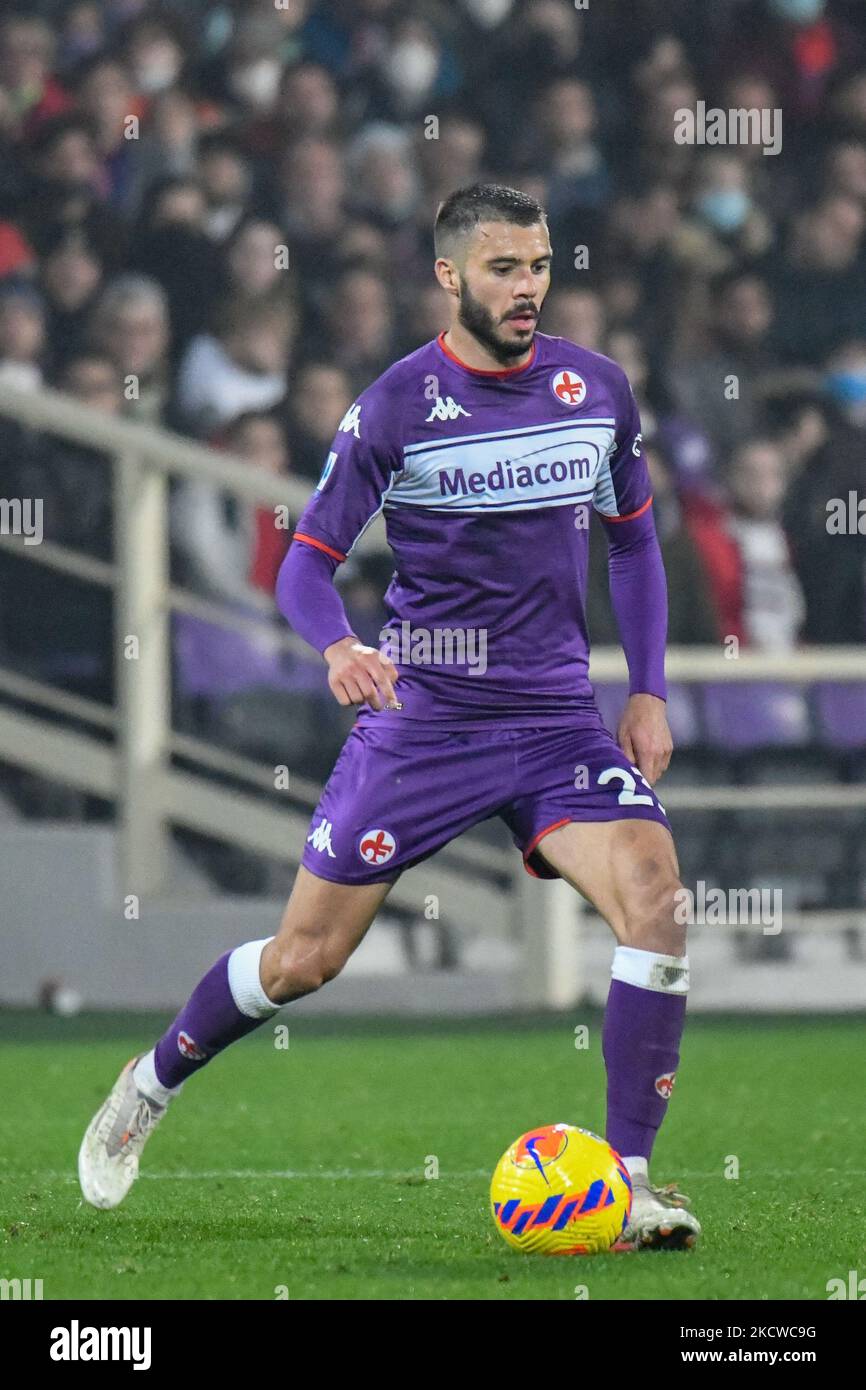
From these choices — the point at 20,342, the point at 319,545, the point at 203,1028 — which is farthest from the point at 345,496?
the point at 20,342

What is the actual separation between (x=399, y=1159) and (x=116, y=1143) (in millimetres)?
1217

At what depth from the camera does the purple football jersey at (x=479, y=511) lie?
17.6 feet

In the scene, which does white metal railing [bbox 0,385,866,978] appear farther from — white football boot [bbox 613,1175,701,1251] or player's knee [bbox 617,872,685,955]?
white football boot [bbox 613,1175,701,1251]

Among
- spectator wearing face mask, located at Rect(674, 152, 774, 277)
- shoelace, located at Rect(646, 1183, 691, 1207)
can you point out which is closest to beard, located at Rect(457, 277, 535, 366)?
shoelace, located at Rect(646, 1183, 691, 1207)

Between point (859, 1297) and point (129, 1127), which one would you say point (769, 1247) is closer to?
point (859, 1297)

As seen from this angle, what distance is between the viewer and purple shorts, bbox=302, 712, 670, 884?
5.34 m

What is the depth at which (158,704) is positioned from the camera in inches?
414

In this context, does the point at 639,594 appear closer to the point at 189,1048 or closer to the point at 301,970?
the point at 301,970

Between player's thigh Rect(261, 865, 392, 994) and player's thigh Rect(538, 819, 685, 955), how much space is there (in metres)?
0.43

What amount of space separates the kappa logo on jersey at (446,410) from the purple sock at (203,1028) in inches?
47.3

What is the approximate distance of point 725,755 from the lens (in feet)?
35.0

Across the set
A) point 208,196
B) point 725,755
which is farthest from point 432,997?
point 208,196

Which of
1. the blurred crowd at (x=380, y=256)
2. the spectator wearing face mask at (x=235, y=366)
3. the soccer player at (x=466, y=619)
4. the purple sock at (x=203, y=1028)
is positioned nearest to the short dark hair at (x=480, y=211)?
the soccer player at (x=466, y=619)
